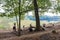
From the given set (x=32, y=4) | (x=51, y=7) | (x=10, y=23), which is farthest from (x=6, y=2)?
(x=10, y=23)

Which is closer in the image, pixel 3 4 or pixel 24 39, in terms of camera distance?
pixel 24 39

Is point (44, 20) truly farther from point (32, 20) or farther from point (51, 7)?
point (51, 7)

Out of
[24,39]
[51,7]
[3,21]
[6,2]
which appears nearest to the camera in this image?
[24,39]

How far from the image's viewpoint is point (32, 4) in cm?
2000

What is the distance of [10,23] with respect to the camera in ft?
94.4

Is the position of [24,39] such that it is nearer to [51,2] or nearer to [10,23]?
[51,2]

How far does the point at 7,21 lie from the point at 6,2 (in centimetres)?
1030

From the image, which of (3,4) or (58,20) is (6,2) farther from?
(58,20)

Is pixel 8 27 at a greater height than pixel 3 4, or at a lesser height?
lesser

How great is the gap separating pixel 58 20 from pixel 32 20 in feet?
14.0

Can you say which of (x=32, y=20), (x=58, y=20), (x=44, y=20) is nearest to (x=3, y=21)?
(x=32, y=20)

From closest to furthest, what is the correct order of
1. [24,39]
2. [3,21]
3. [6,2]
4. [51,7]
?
A: [24,39] → [6,2] → [51,7] → [3,21]

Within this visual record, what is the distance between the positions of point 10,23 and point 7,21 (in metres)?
0.77

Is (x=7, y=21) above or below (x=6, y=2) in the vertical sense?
below
